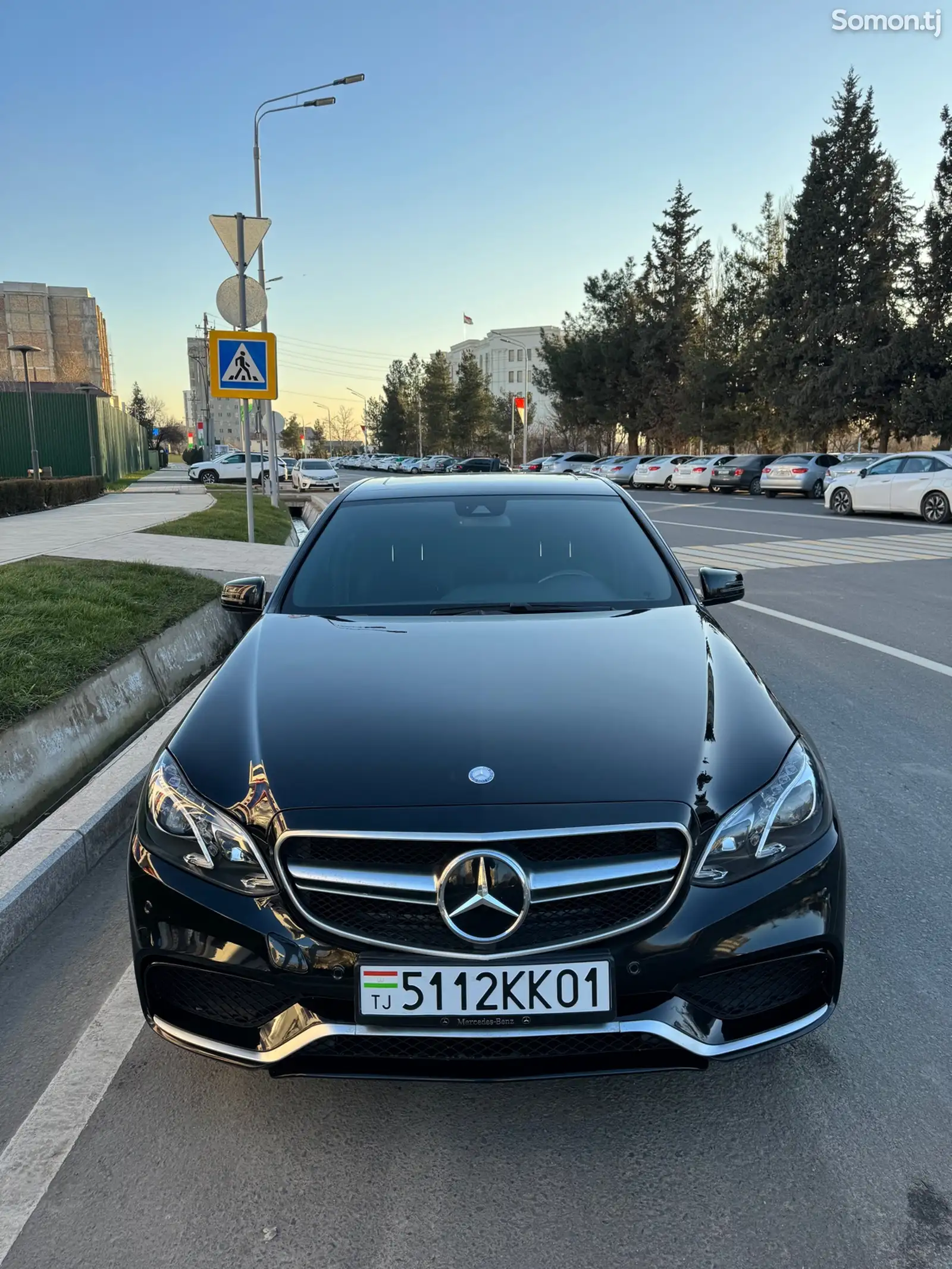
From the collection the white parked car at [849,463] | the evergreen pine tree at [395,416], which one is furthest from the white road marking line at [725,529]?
the evergreen pine tree at [395,416]

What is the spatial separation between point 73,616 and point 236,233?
24.8 feet

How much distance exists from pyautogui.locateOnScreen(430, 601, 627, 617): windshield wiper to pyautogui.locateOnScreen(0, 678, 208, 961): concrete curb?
89 cm

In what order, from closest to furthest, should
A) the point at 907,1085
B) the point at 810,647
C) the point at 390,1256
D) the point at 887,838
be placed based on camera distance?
the point at 390,1256, the point at 907,1085, the point at 887,838, the point at 810,647

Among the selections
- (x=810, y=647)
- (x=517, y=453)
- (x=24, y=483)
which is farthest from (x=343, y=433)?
(x=810, y=647)

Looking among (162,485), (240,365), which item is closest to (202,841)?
(240,365)

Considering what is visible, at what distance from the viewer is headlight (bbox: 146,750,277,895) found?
7.36 feet

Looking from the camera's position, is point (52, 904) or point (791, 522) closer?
point (52, 904)

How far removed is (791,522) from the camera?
21.5 meters

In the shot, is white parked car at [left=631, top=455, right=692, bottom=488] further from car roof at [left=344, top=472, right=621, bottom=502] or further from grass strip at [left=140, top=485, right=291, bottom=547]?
car roof at [left=344, top=472, right=621, bottom=502]

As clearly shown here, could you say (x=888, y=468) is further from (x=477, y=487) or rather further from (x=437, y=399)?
(x=437, y=399)

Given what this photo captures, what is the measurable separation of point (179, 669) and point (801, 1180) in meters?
5.56

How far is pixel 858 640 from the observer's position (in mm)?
8336

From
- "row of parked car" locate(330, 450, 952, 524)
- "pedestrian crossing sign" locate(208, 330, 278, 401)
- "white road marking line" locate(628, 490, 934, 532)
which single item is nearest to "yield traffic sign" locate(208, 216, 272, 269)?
"pedestrian crossing sign" locate(208, 330, 278, 401)

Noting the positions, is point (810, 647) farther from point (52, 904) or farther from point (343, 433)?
point (343, 433)
